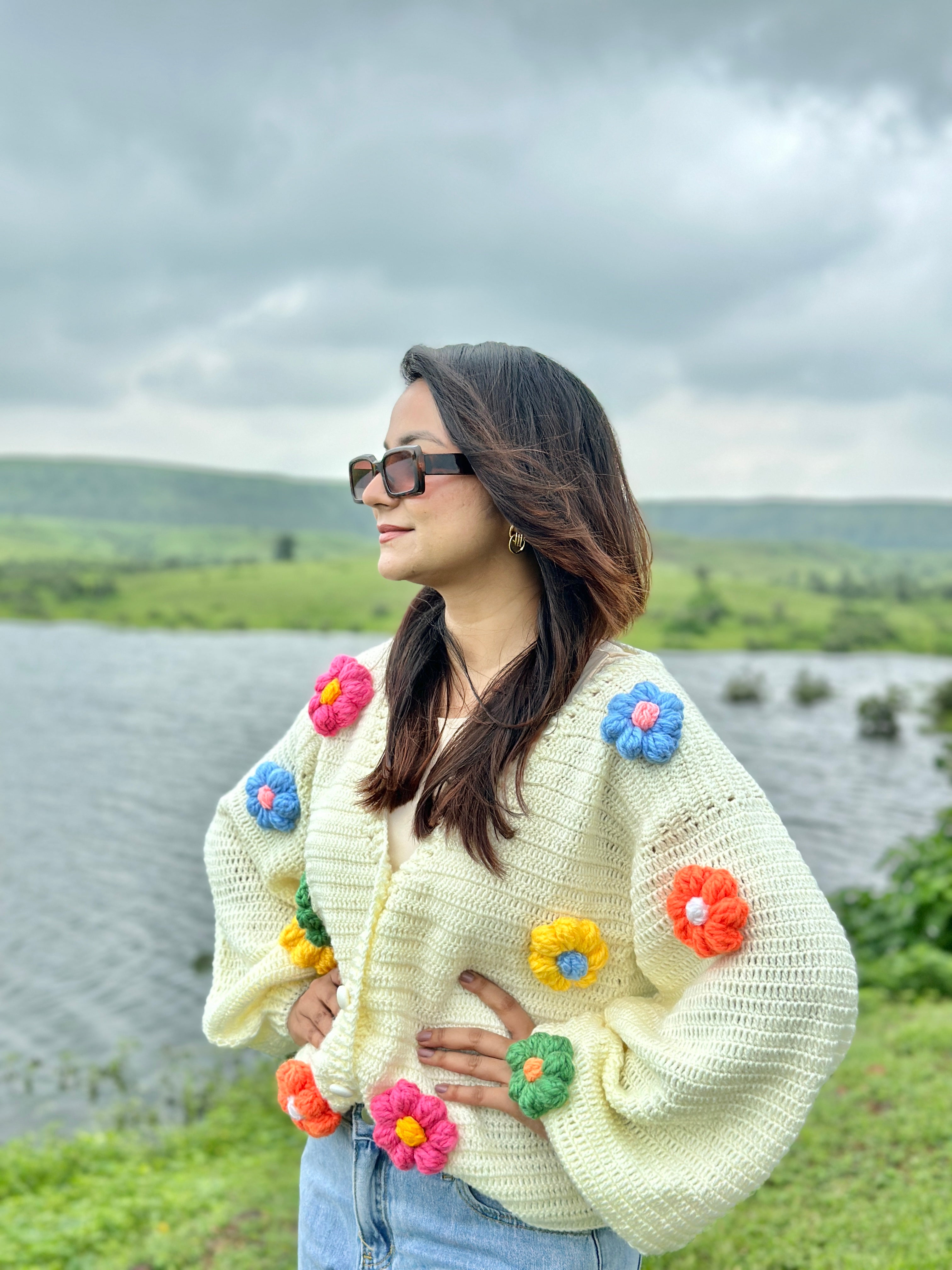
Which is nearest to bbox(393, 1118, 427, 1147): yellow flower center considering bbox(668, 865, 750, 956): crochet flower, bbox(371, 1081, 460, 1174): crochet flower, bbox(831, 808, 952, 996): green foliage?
bbox(371, 1081, 460, 1174): crochet flower

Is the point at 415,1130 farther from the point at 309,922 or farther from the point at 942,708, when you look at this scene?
the point at 942,708

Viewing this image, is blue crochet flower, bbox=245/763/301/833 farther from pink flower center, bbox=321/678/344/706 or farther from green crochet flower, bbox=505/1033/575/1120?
green crochet flower, bbox=505/1033/575/1120

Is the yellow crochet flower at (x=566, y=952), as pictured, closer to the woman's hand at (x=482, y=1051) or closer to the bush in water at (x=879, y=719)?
the woman's hand at (x=482, y=1051)

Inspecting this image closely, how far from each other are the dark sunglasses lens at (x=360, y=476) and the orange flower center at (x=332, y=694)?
40cm

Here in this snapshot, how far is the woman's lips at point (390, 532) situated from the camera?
6.44 feet

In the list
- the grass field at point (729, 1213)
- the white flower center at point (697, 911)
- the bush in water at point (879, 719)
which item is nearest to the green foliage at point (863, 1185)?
the grass field at point (729, 1213)

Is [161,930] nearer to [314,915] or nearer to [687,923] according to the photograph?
[314,915]

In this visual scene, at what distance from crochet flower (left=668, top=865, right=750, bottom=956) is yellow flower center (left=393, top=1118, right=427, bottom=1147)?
559mm

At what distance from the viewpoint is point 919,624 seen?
148 ft

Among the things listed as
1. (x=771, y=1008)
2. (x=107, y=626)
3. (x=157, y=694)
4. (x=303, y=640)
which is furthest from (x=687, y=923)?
(x=107, y=626)

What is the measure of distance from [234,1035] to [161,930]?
920cm

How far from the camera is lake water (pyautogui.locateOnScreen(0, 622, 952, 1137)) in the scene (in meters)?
8.91

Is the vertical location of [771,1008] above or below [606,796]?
below

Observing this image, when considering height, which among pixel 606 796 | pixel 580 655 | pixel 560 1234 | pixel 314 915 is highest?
pixel 580 655
